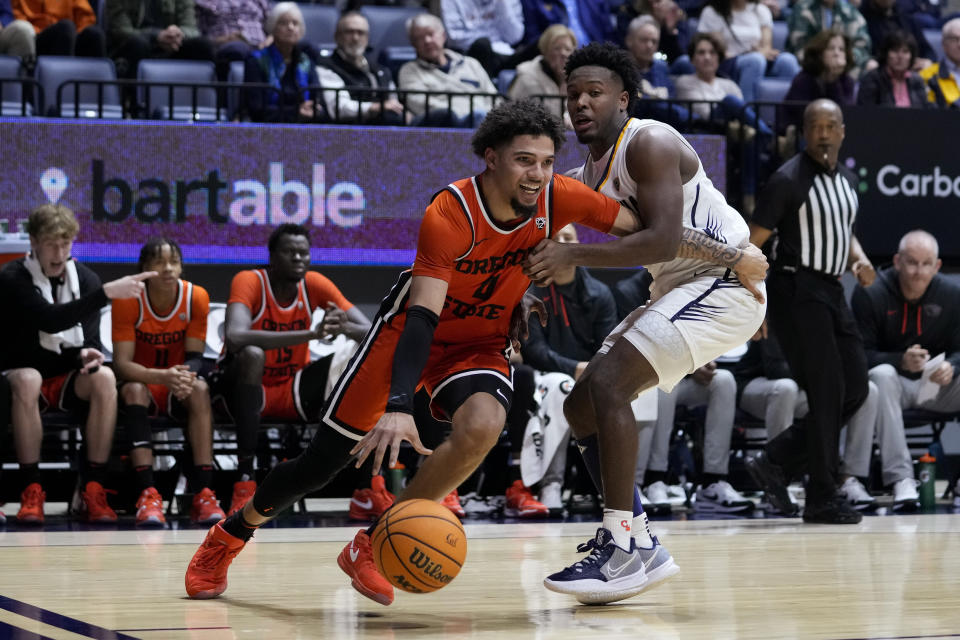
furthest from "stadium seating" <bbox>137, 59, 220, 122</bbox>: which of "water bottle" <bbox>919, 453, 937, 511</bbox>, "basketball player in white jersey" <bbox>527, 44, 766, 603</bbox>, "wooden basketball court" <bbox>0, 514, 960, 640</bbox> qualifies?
"water bottle" <bbox>919, 453, 937, 511</bbox>

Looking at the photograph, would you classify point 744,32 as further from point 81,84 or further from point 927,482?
point 81,84

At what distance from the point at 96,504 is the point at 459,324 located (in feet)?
10.9

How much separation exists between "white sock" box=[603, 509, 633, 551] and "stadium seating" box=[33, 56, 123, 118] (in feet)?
18.2

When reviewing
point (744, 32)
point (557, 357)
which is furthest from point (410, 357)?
point (744, 32)

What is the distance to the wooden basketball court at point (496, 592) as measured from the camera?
349 cm

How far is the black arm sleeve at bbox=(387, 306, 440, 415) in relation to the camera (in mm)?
3520

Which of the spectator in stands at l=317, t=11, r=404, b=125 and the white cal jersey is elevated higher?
the spectator in stands at l=317, t=11, r=404, b=125

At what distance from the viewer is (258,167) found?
331 inches

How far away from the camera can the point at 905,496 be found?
7.60 meters

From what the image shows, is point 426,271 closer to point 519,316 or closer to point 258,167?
point 519,316

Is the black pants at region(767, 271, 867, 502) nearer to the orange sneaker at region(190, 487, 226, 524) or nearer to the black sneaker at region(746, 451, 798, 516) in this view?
the black sneaker at region(746, 451, 798, 516)

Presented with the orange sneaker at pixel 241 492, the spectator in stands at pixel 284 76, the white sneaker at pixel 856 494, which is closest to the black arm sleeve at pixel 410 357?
the orange sneaker at pixel 241 492

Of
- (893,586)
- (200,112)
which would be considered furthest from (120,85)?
Answer: (893,586)

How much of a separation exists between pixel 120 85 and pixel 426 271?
5329mm
